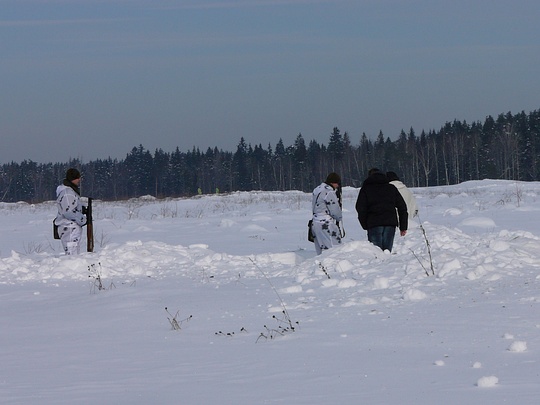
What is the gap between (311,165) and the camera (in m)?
111

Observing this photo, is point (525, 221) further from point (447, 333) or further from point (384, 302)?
point (447, 333)

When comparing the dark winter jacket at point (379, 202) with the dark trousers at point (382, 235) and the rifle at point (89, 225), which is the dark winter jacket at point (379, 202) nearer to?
the dark trousers at point (382, 235)

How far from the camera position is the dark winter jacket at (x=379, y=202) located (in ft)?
38.3

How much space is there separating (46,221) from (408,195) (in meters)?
16.5

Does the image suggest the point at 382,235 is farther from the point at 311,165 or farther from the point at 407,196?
the point at 311,165

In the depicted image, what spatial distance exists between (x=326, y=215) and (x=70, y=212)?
431cm

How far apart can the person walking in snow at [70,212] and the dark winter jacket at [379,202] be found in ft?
15.6

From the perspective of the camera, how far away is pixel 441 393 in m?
4.44

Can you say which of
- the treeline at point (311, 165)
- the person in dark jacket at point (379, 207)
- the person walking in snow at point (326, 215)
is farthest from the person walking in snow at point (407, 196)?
the treeline at point (311, 165)

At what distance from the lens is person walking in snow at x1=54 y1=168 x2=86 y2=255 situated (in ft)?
41.9

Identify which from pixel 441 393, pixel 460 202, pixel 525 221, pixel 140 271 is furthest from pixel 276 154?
pixel 441 393

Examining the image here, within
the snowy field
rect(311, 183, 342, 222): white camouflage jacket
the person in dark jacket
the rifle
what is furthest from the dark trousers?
the rifle

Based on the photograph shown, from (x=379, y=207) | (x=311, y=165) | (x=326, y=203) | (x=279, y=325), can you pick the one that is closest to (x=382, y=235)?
(x=379, y=207)

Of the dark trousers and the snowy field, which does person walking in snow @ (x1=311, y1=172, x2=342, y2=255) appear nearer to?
the snowy field
